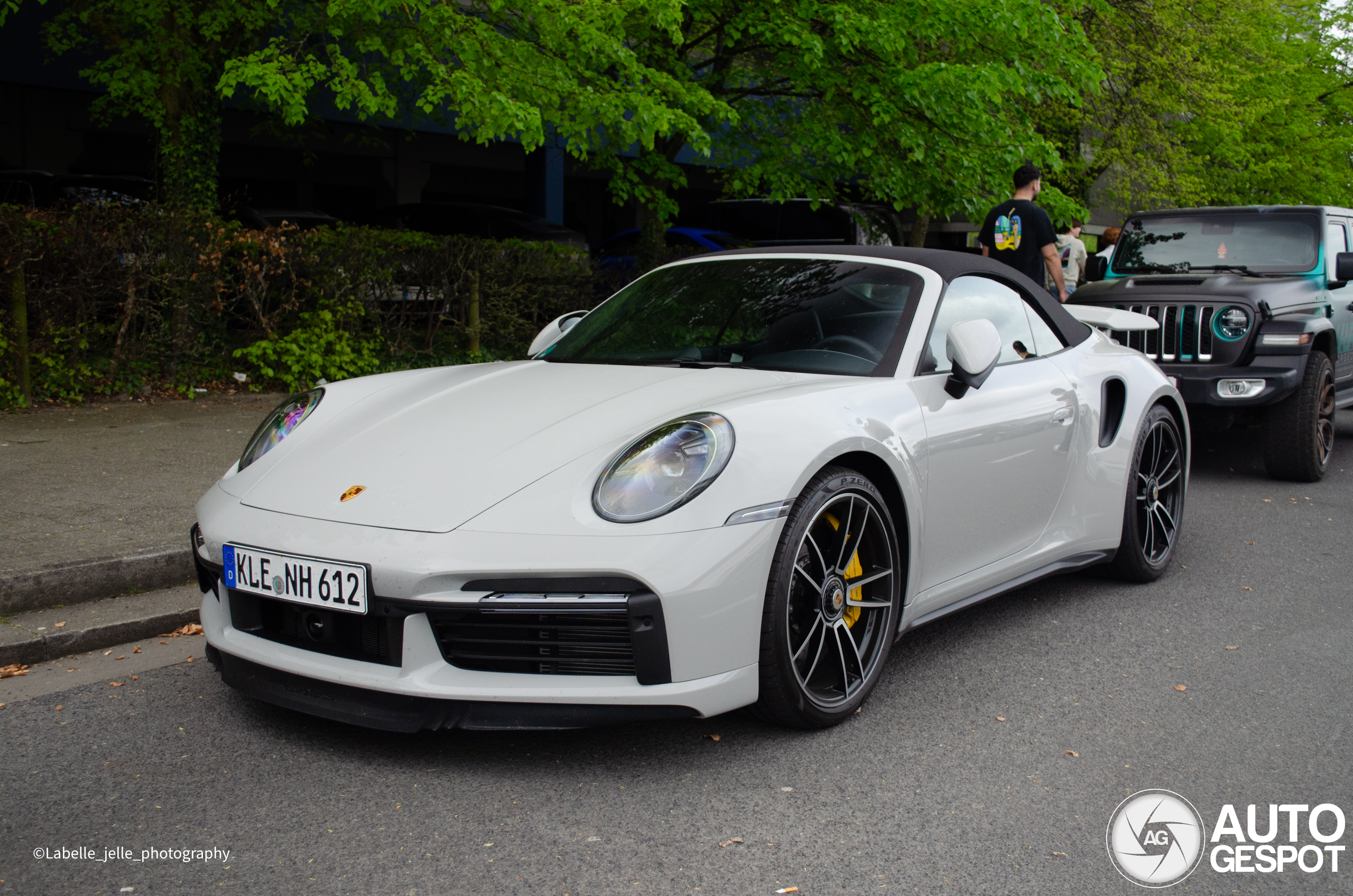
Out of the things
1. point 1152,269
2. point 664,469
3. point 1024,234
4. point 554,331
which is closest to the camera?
point 664,469

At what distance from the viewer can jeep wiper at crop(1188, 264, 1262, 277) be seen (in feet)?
26.8

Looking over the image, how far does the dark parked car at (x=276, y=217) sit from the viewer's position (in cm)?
1456

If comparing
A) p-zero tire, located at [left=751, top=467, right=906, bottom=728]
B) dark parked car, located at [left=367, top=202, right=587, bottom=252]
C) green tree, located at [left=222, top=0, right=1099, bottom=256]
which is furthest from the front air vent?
dark parked car, located at [left=367, top=202, right=587, bottom=252]

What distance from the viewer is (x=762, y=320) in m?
3.93

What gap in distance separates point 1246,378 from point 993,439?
14.2 feet

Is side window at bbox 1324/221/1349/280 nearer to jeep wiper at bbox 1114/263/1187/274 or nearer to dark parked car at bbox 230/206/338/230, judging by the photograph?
jeep wiper at bbox 1114/263/1187/274

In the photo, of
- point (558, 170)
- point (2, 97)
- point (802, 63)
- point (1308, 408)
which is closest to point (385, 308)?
point (802, 63)

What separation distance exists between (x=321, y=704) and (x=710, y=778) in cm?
100

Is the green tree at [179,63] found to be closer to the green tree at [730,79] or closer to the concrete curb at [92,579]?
the green tree at [730,79]

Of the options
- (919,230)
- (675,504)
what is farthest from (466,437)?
(919,230)

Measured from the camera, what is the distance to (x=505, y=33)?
9406mm

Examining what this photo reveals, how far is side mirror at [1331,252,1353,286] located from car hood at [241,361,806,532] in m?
6.10

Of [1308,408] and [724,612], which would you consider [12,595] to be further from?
[1308,408]

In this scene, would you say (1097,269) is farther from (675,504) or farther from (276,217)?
(276,217)
